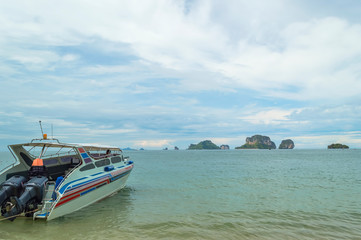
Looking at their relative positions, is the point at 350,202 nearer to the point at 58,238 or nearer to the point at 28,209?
the point at 58,238

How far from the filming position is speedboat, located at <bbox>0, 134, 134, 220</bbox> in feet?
35.2

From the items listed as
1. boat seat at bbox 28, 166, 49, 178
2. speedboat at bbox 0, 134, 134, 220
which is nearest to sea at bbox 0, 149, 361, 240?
speedboat at bbox 0, 134, 134, 220

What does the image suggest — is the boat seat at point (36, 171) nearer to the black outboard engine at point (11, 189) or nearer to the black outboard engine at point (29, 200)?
the black outboard engine at point (11, 189)

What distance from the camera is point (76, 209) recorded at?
12469 mm

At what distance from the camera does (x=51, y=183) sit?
12.5 metres

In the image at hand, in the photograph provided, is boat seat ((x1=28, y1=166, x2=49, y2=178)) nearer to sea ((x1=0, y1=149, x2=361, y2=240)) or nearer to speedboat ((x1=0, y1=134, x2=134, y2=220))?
speedboat ((x1=0, y1=134, x2=134, y2=220))

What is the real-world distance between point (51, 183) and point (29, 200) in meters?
1.80

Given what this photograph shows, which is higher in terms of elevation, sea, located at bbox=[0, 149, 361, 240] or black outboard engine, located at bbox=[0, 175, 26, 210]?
black outboard engine, located at bbox=[0, 175, 26, 210]

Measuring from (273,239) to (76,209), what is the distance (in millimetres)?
9558

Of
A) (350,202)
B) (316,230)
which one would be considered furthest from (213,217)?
(350,202)

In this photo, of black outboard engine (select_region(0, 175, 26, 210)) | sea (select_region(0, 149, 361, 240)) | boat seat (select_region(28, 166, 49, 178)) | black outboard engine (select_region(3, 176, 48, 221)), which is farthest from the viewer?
boat seat (select_region(28, 166, 49, 178))

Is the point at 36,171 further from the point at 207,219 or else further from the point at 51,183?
the point at 207,219

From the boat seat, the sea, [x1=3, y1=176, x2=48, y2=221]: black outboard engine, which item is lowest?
the sea

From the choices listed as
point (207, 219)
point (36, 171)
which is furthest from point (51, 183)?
point (207, 219)
